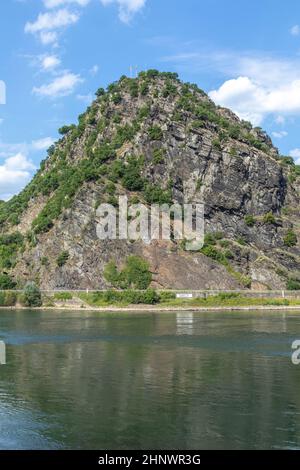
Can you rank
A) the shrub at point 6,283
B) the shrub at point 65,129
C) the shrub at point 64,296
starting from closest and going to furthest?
the shrub at point 64,296 → the shrub at point 6,283 → the shrub at point 65,129

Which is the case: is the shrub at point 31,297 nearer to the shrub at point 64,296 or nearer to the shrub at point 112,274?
the shrub at point 64,296

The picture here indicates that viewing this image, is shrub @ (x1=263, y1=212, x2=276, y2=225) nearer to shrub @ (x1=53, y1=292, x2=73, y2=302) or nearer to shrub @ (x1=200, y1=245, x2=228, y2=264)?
shrub @ (x1=200, y1=245, x2=228, y2=264)

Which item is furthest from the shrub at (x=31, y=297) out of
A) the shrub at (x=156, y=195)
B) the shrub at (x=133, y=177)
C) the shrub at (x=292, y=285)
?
the shrub at (x=292, y=285)

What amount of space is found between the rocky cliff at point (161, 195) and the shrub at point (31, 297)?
16.1 ft

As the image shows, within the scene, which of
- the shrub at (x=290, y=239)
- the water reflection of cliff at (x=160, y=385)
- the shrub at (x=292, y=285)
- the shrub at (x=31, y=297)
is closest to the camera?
the water reflection of cliff at (x=160, y=385)

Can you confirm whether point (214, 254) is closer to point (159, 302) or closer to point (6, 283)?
point (159, 302)

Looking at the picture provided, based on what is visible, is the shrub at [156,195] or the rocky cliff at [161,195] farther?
the shrub at [156,195]

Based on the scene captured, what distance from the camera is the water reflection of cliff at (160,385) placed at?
27141 mm

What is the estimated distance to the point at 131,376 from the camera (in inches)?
1607

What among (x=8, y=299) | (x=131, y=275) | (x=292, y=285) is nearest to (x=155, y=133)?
(x=131, y=275)

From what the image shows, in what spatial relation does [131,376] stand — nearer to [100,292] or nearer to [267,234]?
[100,292]

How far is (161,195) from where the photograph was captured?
129625mm

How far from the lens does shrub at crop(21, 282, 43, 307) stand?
114000 millimetres

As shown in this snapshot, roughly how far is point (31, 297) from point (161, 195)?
35.0 meters
